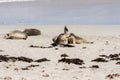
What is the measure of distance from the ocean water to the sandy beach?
6.71 ft

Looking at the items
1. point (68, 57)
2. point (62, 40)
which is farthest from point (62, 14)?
point (68, 57)

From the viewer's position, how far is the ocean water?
1011 inches

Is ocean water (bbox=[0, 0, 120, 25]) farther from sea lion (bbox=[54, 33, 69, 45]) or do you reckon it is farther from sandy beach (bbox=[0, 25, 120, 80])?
sea lion (bbox=[54, 33, 69, 45])

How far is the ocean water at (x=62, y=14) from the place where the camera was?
84.2 feet

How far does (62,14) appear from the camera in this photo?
27406 mm

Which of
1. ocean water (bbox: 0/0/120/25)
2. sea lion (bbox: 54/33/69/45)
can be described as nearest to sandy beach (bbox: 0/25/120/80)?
sea lion (bbox: 54/33/69/45)

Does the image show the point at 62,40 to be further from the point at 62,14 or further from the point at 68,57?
the point at 62,14

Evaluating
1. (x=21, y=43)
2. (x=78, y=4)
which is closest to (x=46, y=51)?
(x=21, y=43)

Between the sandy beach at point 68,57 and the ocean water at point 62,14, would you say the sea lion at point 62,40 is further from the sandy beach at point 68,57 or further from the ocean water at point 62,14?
the ocean water at point 62,14

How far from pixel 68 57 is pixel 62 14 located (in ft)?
41.2

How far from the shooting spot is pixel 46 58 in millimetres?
14734

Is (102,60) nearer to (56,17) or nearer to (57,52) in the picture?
(57,52)

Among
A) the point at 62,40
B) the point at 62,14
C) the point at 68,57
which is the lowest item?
the point at 68,57

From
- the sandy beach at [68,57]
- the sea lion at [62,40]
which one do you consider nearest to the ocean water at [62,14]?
the sandy beach at [68,57]
